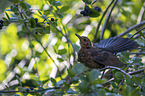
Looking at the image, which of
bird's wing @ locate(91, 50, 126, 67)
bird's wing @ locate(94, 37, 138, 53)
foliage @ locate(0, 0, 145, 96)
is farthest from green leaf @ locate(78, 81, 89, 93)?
bird's wing @ locate(94, 37, 138, 53)

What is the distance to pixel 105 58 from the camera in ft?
4.66

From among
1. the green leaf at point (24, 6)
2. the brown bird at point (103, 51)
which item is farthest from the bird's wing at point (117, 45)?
the green leaf at point (24, 6)

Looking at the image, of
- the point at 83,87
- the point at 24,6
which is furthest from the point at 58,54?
the point at 83,87

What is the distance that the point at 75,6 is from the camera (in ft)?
7.70

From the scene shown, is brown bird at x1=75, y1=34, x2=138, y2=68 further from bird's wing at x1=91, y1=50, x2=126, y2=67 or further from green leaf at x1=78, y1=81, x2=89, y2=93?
green leaf at x1=78, y1=81, x2=89, y2=93

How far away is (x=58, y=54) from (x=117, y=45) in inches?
21.8

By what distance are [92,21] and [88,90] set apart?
166 centimetres

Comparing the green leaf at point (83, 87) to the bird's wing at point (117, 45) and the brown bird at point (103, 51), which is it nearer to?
the brown bird at point (103, 51)

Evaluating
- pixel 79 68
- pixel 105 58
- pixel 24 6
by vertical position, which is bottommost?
pixel 105 58

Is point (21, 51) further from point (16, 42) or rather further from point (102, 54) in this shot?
point (102, 54)

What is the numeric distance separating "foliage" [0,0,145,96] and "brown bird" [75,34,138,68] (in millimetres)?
63

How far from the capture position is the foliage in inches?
31.0

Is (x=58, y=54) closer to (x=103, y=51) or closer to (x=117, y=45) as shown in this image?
(x=103, y=51)

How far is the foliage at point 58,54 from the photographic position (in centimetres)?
79
